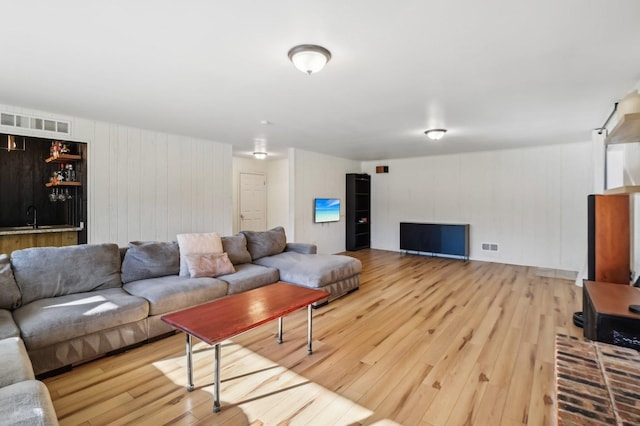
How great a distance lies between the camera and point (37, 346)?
2.17m

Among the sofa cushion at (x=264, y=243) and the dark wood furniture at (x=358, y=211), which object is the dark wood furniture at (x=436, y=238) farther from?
the sofa cushion at (x=264, y=243)

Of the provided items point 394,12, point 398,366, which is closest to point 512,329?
point 398,366

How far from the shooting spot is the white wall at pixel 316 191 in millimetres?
6318

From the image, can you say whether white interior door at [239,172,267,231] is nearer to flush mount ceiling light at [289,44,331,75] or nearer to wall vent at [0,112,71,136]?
wall vent at [0,112,71,136]

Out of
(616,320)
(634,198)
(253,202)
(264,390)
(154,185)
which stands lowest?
(264,390)

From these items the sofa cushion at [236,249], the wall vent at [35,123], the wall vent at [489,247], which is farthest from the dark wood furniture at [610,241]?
the wall vent at [35,123]

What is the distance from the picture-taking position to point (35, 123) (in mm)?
3748

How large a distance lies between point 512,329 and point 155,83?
13.9ft

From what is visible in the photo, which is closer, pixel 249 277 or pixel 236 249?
pixel 249 277

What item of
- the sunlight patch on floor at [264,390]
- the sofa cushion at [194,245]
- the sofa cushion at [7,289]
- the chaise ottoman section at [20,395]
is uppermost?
the sofa cushion at [194,245]

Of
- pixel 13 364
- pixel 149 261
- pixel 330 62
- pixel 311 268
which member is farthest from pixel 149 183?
pixel 330 62

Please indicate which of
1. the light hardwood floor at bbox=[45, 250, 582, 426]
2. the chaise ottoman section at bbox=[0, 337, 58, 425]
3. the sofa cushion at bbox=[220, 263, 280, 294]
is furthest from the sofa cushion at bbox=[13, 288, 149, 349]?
the sofa cushion at bbox=[220, 263, 280, 294]

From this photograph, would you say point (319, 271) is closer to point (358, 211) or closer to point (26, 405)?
point (26, 405)

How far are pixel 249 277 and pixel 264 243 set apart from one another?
1039mm
